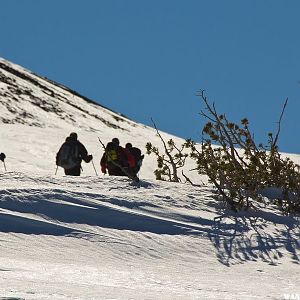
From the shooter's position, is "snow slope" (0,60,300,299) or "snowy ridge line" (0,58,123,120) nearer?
"snow slope" (0,60,300,299)

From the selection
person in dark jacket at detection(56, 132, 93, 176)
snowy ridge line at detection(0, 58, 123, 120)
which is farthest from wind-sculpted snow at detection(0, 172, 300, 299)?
snowy ridge line at detection(0, 58, 123, 120)

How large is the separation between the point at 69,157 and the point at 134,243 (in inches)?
284

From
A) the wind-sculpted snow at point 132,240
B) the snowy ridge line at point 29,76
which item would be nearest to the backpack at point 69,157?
the wind-sculpted snow at point 132,240

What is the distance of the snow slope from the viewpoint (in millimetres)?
5227

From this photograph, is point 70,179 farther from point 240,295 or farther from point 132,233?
point 240,295

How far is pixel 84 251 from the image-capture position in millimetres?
6859

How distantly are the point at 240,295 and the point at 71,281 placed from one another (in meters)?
1.10

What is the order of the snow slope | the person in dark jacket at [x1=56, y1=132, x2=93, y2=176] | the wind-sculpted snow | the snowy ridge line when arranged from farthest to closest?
the snowy ridge line → the person in dark jacket at [x1=56, y1=132, x2=93, y2=176] → the wind-sculpted snow → the snow slope

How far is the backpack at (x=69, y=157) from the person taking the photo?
562 inches

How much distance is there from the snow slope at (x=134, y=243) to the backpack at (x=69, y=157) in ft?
15.7

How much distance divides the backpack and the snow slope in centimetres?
477

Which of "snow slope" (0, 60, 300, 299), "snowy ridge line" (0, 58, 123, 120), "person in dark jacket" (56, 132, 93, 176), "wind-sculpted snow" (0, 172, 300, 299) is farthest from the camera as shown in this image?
"snowy ridge line" (0, 58, 123, 120)

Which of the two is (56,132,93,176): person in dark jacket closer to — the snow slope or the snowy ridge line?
the snow slope

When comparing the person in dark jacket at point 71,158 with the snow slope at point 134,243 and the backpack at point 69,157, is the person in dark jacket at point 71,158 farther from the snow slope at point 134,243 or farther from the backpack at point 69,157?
the snow slope at point 134,243
